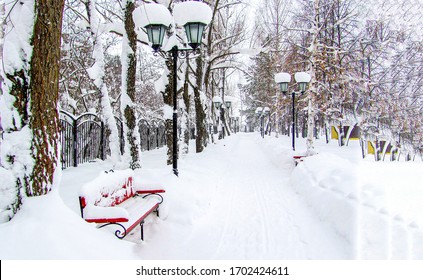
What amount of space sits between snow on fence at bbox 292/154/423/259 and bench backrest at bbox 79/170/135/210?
3586mm

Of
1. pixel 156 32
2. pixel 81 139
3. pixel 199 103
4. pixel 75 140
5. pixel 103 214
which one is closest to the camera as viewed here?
pixel 103 214

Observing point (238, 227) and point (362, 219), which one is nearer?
point (362, 219)

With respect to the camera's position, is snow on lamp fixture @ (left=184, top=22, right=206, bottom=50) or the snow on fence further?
snow on lamp fixture @ (left=184, top=22, right=206, bottom=50)

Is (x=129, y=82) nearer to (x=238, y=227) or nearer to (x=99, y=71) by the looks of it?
(x=99, y=71)

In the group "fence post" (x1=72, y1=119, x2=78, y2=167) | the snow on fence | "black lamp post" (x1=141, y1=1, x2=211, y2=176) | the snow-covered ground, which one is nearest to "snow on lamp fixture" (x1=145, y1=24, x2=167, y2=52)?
"black lamp post" (x1=141, y1=1, x2=211, y2=176)

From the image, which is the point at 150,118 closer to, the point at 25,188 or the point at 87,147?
the point at 87,147

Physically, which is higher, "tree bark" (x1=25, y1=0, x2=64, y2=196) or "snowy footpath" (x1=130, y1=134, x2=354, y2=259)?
"tree bark" (x1=25, y1=0, x2=64, y2=196)

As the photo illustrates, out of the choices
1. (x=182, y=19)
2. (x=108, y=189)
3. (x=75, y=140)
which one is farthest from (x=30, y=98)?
(x=75, y=140)

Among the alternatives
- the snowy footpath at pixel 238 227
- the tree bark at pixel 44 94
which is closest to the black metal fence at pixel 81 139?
the snowy footpath at pixel 238 227

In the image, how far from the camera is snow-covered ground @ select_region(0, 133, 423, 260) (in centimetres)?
318

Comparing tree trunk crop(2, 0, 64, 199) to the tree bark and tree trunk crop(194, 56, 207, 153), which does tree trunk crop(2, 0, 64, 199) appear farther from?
tree trunk crop(194, 56, 207, 153)

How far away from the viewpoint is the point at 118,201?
5.13 m

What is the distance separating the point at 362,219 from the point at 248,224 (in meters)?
1.92

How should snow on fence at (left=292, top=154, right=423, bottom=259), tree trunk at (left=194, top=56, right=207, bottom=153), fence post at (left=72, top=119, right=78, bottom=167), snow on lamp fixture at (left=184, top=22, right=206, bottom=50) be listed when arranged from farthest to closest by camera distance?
tree trunk at (left=194, top=56, right=207, bottom=153)
fence post at (left=72, top=119, right=78, bottom=167)
snow on lamp fixture at (left=184, top=22, right=206, bottom=50)
snow on fence at (left=292, top=154, right=423, bottom=259)
